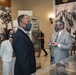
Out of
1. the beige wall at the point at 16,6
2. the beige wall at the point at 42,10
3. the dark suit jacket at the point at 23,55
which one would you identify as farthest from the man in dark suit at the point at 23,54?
the beige wall at the point at 16,6

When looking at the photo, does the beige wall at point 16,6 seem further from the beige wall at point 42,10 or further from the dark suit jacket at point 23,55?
the dark suit jacket at point 23,55

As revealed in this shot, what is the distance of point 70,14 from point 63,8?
0.60m

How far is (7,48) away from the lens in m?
3.75

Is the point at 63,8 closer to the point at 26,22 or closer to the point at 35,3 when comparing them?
the point at 35,3

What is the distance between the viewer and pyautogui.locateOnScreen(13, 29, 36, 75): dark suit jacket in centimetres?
222

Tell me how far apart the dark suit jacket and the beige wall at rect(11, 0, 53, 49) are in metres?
8.75

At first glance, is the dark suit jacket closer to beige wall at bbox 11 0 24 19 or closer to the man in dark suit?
the man in dark suit

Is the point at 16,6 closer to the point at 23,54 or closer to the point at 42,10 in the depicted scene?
the point at 42,10

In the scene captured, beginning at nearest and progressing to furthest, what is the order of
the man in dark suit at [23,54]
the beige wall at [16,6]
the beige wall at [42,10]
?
the man in dark suit at [23,54]
the beige wall at [42,10]
the beige wall at [16,6]

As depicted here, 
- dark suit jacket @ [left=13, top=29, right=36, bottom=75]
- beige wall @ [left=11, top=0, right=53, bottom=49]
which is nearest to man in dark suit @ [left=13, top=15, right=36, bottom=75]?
dark suit jacket @ [left=13, top=29, right=36, bottom=75]

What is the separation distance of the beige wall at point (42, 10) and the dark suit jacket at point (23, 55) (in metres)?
8.75

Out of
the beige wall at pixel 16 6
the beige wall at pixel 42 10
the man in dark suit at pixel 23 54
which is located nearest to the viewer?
the man in dark suit at pixel 23 54

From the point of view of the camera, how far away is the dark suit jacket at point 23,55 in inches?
87.6

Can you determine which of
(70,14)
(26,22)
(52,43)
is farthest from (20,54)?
(70,14)
